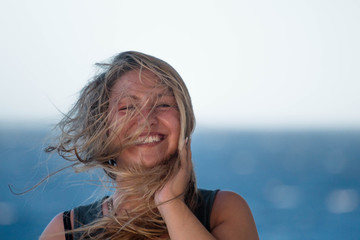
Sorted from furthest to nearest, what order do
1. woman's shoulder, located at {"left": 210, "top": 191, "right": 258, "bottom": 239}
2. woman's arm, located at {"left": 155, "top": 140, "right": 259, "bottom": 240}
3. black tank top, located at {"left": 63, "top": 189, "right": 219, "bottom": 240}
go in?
1. black tank top, located at {"left": 63, "top": 189, "right": 219, "bottom": 240}
2. woman's shoulder, located at {"left": 210, "top": 191, "right": 258, "bottom": 239}
3. woman's arm, located at {"left": 155, "top": 140, "right": 259, "bottom": 240}

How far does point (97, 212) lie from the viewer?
1459mm

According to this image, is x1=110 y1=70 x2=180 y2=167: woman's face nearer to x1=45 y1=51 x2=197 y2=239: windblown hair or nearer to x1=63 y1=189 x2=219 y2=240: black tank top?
x1=45 y1=51 x2=197 y2=239: windblown hair

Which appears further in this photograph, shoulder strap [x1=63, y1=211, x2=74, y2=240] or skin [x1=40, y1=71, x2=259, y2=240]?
shoulder strap [x1=63, y1=211, x2=74, y2=240]

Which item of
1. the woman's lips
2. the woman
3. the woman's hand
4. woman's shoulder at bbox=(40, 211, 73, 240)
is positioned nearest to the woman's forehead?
the woman

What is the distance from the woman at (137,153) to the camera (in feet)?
4.44

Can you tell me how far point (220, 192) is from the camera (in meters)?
1.38

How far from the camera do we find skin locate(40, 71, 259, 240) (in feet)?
3.79

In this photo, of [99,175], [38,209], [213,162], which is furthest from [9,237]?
[213,162]

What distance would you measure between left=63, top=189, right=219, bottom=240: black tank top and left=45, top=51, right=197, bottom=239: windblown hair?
0.10ft

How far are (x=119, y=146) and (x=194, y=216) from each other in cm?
44

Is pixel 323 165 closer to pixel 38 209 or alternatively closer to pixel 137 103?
pixel 38 209

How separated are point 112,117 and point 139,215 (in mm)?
387

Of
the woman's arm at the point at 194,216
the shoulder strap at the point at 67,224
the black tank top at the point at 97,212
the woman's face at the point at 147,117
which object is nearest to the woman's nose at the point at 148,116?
the woman's face at the point at 147,117

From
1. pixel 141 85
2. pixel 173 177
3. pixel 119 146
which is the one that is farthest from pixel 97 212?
pixel 141 85
